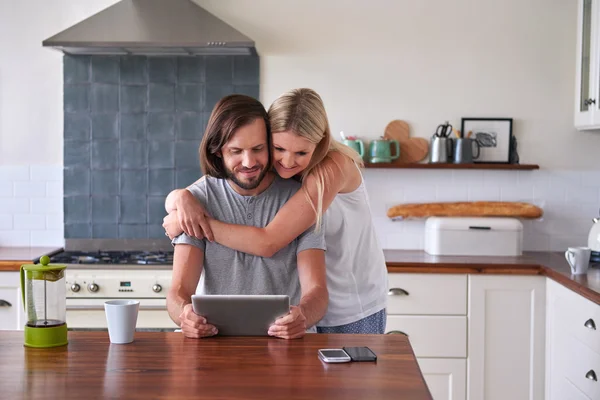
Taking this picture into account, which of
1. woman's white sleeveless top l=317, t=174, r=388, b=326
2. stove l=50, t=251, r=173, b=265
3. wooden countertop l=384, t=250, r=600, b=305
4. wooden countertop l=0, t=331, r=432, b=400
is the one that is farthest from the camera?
stove l=50, t=251, r=173, b=265

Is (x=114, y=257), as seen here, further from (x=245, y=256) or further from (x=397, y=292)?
(x=245, y=256)

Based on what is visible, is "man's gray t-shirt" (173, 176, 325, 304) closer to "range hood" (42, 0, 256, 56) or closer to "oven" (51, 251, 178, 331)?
"oven" (51, 251, 178, 331)

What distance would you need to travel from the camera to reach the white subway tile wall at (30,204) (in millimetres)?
4426

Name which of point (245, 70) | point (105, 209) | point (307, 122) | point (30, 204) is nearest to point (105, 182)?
point (105, 209)

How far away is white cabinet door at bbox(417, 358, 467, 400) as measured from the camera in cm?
379

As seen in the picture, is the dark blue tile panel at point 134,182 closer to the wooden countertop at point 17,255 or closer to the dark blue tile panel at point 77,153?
the dark blue tile panel at point 77,153

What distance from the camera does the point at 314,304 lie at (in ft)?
7.46

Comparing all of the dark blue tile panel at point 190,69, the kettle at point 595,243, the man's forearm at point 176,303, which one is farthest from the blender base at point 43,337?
the kettle at point 595,243

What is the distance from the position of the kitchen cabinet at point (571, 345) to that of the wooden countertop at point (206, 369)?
1.22 m

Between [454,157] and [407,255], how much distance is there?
62 cm

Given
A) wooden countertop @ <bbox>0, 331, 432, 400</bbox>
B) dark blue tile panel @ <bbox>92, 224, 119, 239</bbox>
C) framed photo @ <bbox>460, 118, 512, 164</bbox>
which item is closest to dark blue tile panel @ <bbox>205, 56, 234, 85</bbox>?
dark blue tile panel @ <bbox>92, 224, 119, 239</bbox>

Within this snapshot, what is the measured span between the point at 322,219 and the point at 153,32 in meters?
1.88

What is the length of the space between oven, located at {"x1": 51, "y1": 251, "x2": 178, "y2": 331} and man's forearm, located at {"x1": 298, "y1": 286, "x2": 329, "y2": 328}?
5.39 feet

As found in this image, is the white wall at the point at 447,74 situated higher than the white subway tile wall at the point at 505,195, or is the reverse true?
the white wall at the point at 447,74
